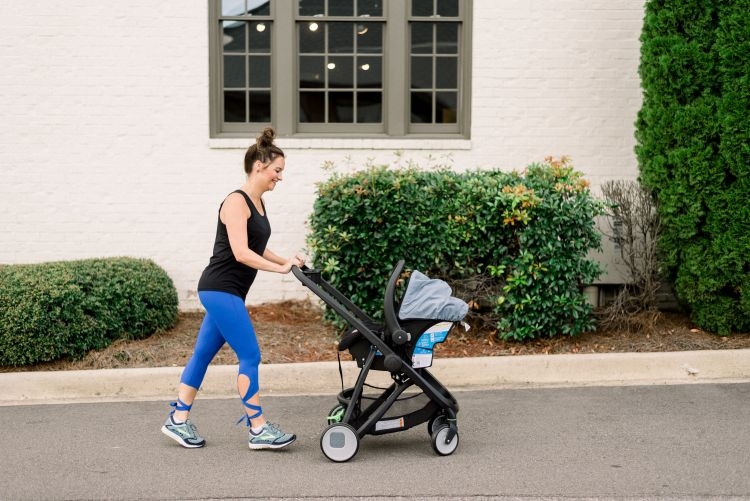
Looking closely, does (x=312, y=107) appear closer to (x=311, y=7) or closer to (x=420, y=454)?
(x=311, y=7)

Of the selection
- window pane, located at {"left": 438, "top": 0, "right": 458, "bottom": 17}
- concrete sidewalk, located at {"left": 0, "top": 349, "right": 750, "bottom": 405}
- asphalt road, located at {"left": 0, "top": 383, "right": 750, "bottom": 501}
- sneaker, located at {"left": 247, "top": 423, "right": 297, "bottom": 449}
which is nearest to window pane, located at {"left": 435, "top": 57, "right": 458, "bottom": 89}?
window pane, located at {"left": 438, "top": 0, "right": 458, "bottom": 17}

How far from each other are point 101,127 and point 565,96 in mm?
4988

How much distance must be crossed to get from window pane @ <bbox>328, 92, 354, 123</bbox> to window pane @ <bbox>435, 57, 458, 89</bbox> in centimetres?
97

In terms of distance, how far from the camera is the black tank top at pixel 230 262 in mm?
5410

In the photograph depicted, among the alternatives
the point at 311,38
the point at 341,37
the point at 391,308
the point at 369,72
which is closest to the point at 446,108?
the point at 369,72

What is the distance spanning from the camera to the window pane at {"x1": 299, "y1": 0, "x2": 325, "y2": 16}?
9375mm

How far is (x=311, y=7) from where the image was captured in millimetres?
9391

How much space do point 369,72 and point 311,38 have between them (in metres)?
0.73

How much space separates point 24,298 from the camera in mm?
7121

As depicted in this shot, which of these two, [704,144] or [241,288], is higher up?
[704,144]

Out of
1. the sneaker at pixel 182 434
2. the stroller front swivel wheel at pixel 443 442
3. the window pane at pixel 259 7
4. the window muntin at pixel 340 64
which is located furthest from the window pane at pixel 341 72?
the stroller front swivel wheel at pixel 443 442

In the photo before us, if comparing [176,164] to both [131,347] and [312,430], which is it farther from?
[312,430]

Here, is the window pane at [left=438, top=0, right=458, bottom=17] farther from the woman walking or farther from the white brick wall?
the woman walking

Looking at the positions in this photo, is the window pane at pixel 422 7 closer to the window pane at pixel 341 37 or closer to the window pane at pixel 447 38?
the window pane at pixel 447 38
